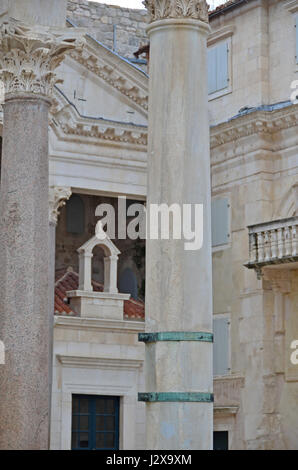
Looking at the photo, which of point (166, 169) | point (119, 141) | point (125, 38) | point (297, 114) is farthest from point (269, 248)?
point (166, 169)

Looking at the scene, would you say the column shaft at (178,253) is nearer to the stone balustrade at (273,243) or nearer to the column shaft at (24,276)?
the column shaft at (24,276)

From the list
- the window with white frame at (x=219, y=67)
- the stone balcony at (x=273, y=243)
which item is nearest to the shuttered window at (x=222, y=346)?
the stone balcony at (x=273, y=243)

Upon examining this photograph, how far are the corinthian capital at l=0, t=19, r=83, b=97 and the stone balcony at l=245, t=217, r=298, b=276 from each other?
11.1 metres

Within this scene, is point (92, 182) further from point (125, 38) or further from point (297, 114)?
point (125, 38)

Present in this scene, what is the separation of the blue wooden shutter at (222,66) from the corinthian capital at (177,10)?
15.8m

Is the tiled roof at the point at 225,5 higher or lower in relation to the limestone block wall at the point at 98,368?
higher

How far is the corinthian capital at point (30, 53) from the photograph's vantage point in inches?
502

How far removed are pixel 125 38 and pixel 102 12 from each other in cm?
98

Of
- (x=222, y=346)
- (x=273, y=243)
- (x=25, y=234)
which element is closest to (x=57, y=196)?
(x=273, y=243)

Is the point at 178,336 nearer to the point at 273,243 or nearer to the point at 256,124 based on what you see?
the point at 273,243

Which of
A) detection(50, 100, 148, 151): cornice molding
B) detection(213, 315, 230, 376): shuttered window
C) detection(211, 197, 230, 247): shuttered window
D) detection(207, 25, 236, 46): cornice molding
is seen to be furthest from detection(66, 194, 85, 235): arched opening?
detection(207, 25, 236, 46): cornice molding

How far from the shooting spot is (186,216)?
10.3 m

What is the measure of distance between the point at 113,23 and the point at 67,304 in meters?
9.88

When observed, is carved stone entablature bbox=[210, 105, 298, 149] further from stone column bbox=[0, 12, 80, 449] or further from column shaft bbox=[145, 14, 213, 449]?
column shaft bbox=[145, 14, 213, 449]
